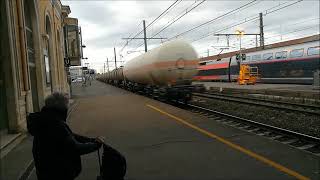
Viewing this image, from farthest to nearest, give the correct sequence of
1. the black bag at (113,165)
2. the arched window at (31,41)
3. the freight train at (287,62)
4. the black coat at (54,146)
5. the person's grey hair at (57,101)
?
1. the freight train at (287,62)
2. the arched window at (31,41)
3. the black bag at (113,165)
4. the person's grey hair at (57,101)
5. the black coat at (54,146)

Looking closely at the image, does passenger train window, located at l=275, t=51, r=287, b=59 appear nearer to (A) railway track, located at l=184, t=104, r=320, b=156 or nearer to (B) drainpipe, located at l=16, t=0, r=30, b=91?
(A) railway track, located at l=184, t=104, r=320, b=156

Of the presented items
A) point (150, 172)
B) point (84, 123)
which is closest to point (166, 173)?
point (150, 172)

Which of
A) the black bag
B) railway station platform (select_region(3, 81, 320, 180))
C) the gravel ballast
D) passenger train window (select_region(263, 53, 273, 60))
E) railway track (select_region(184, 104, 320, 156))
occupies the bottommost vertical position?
the gravel ballast

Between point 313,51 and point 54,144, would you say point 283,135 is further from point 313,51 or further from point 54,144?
point 313,51

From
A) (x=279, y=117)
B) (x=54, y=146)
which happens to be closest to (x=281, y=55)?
(x=279, y=117)

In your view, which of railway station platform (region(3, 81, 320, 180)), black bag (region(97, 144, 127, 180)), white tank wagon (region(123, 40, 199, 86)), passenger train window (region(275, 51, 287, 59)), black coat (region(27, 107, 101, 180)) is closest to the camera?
black coat (region(27, 107, 101, 180))

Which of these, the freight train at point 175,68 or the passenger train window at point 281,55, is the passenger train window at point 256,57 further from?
the freight train at point 175,68

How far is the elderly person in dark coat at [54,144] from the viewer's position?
3879mm

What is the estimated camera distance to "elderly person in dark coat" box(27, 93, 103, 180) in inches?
153

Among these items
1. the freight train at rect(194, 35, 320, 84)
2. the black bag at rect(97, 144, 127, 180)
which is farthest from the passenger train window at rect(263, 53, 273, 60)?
the black bag at rect(97, 144, 127, 180)

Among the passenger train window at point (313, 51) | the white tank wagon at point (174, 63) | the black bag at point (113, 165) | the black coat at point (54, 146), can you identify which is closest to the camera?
the black coat at point (54, 146)

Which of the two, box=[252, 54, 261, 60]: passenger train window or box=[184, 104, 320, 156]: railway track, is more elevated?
box=[252, 54, 261, 60]: passenger train window

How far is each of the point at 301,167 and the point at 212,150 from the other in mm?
1863

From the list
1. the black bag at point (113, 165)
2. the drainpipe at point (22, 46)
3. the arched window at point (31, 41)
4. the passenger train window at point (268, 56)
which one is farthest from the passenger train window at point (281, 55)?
the black bag at point (113, 165)
